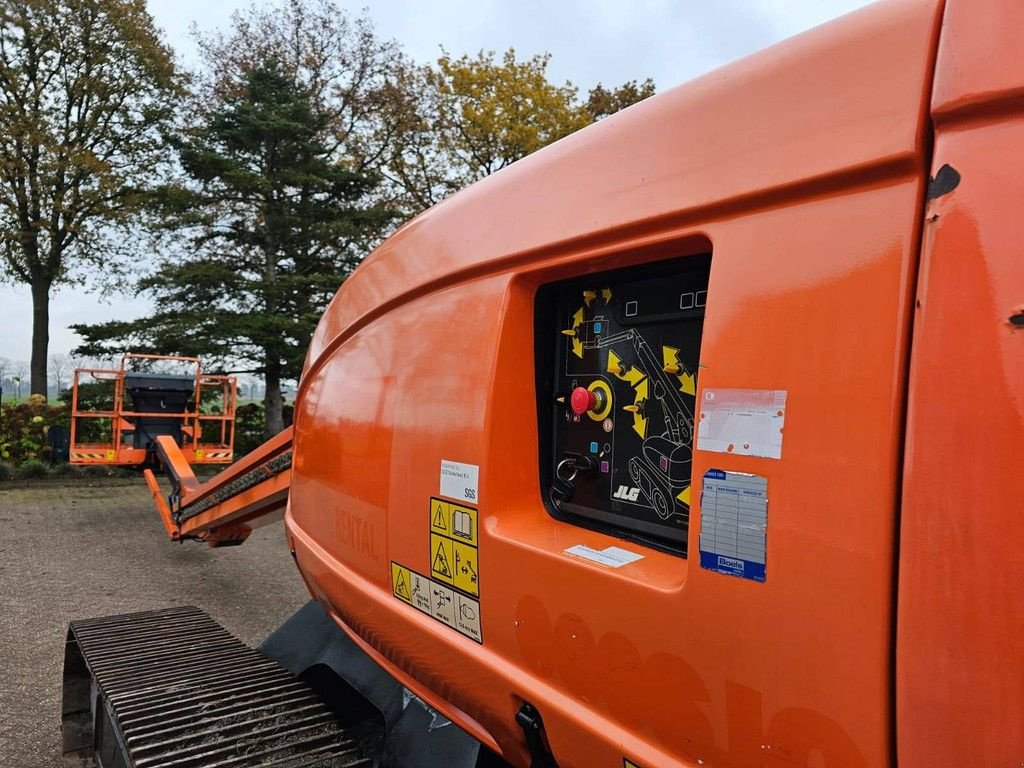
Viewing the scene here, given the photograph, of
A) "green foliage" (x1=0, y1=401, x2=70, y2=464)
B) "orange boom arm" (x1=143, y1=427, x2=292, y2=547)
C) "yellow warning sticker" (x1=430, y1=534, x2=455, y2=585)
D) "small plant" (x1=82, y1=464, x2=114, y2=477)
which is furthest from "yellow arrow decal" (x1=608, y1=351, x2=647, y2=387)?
"green foliage" (x1=0, y1=401, x2=70, y2=464)

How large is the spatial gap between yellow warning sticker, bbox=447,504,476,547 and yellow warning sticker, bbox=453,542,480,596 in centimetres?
1

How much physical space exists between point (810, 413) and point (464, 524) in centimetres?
85

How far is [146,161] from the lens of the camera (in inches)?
698

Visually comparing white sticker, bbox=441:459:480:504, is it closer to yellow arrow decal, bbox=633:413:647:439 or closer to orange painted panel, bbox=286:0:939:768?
orange painted panel, bbox=286:0:939:768

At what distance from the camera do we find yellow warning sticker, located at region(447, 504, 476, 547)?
5.12 ft

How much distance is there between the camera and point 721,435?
104cm

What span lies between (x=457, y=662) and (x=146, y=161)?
19104 millimetres

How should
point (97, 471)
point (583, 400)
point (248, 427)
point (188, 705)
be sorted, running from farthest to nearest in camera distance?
point (248, 427) → point (97, 471) → point (188, 705) → point (583, 400)

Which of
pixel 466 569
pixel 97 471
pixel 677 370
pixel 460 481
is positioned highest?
pixel 677 370

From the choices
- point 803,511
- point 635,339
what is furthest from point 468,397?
point 803,511

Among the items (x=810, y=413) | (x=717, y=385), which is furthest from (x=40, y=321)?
(x=810, y=413)

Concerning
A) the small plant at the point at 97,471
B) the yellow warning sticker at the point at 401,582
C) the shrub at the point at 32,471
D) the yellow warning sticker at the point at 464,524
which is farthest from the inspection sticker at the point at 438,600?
the shrub at the point at 32,471

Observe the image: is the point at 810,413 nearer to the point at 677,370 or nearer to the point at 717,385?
the point at 717,385

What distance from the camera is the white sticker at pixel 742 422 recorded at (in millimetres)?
968
